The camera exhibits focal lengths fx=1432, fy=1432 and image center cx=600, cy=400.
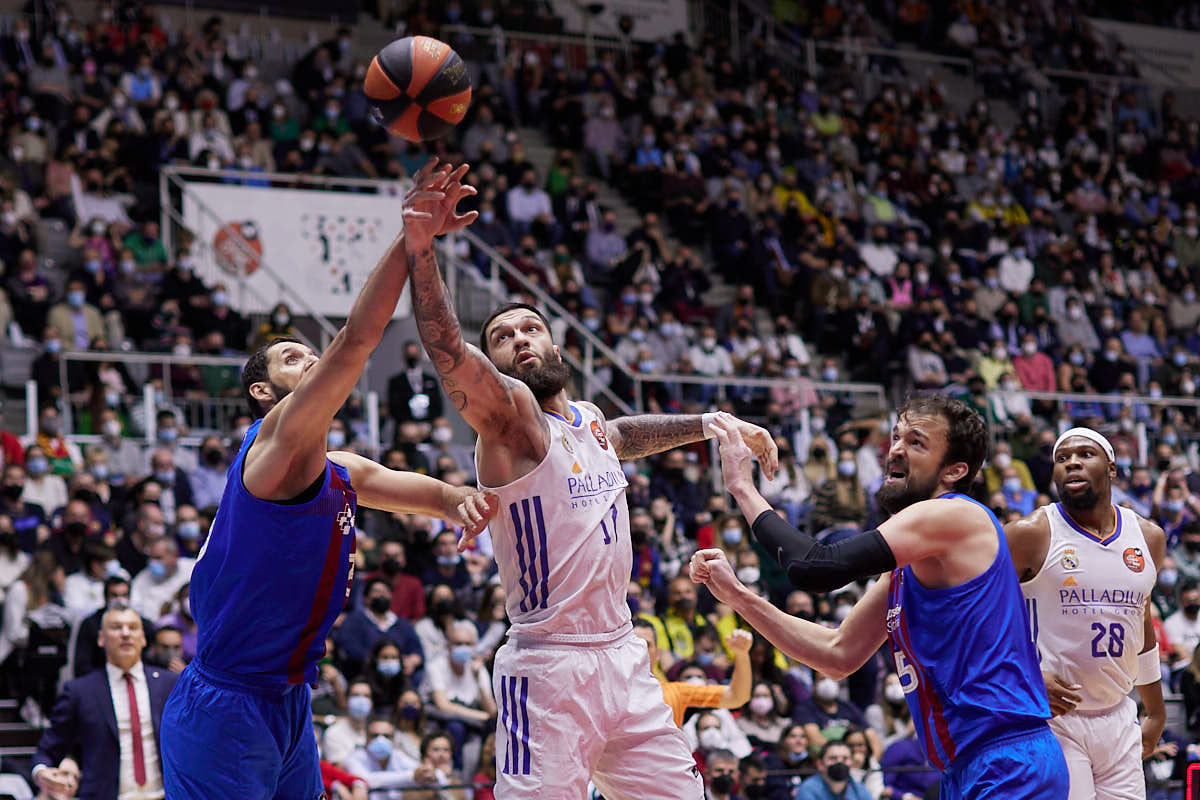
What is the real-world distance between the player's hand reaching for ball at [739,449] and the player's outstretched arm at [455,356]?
2.43ft

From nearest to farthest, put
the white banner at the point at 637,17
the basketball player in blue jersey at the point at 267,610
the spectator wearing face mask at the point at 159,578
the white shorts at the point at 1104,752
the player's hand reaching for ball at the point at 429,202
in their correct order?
the player's hand reaching for ball at the point at 429,202, the basketball player in blue jersey at the point at 267,610, the white shorts at the point at 1104,752, the spectator wearing face mask at the point at 159,578, the white banner at the point at 637,17

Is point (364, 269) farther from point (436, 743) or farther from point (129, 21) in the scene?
point (436, 743)

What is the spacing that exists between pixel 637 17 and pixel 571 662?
22.3 meters

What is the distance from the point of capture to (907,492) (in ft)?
18.9

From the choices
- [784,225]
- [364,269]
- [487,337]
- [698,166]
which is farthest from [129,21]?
[487,337]

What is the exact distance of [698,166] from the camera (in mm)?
23172

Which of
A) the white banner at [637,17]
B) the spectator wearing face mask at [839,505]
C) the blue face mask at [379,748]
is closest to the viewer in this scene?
the blue face mask at [379,748]

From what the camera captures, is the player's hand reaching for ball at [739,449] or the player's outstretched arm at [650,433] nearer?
the player's hand reaching for ball at [739,449]

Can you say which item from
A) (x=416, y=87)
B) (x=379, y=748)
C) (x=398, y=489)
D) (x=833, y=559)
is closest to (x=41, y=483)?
(x=379, y=748)

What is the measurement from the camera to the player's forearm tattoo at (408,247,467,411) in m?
5.13

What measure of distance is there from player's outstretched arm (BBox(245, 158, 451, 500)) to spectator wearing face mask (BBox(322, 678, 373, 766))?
6455mm

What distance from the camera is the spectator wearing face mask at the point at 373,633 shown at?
12.4 metres

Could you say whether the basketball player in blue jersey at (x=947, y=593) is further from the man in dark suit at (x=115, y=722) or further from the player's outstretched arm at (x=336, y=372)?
the man in dark suit at (x=115, y=722)

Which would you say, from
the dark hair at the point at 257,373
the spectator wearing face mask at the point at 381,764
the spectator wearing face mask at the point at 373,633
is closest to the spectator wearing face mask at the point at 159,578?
the spectator wearing face mask at the point at 373,633
